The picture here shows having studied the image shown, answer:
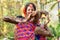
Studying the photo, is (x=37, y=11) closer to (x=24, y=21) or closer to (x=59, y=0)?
(x=24, y=21)

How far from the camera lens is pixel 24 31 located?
1.15 m

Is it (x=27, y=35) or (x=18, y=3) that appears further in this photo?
(x=18, y=3)

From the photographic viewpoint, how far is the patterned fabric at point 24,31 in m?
1.15

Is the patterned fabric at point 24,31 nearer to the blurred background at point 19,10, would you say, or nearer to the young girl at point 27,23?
the young girl at point 27,23

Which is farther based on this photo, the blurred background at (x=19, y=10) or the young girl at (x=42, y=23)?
the blurred background at (x=19, y=10)

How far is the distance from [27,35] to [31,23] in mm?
71

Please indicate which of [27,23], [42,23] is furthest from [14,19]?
[42,23]

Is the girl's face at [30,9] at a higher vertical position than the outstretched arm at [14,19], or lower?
higher

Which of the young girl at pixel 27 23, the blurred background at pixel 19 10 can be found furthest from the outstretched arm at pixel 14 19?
the blurred background at pixel 19 10

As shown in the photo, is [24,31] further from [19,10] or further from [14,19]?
[19,10]

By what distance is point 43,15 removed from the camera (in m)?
1.23

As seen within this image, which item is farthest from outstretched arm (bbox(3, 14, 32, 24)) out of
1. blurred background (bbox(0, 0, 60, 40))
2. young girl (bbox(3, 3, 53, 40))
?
blurred background (bbox(0, 0, 60, 40))

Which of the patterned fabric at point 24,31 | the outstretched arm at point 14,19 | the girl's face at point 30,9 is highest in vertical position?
the girl's face at point 30,9

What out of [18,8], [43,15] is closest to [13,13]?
[18,8]
